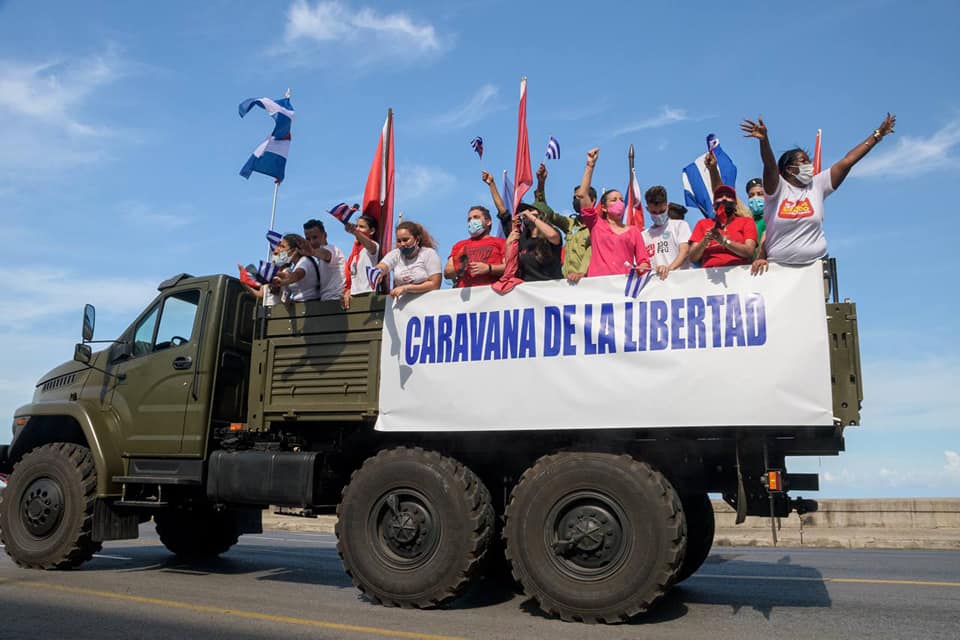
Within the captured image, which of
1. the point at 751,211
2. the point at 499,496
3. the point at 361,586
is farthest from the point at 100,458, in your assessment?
the point at 751,211

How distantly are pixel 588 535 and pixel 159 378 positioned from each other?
4.89m

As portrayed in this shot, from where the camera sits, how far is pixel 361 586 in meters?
6.39

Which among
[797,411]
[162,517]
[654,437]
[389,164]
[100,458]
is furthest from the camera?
[162,517]

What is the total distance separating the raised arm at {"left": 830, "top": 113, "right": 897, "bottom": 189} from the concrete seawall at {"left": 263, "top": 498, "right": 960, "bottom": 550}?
9245 mm

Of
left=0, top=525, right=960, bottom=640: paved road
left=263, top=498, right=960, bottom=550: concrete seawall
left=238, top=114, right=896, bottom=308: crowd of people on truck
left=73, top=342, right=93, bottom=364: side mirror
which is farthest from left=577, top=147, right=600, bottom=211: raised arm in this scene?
left=263, top=498, right=960, bottom=550: concrete seawall

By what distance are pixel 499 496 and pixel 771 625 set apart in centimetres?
241

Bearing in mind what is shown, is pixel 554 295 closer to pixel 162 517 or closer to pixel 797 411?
pixel 797 411

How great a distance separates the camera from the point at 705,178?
8.02 meters

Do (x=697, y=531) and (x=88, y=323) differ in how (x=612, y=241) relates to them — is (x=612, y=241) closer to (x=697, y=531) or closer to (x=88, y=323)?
(x=697, y=531)

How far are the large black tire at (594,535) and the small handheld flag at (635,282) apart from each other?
1.28 meters

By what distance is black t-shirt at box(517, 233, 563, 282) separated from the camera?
6.91 metres

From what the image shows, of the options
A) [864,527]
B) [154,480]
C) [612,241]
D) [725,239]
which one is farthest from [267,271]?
[864,527]

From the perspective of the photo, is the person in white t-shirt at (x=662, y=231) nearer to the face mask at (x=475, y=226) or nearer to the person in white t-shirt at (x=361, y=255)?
the face mask at (x=475, y=226)

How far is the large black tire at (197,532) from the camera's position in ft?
31.5
